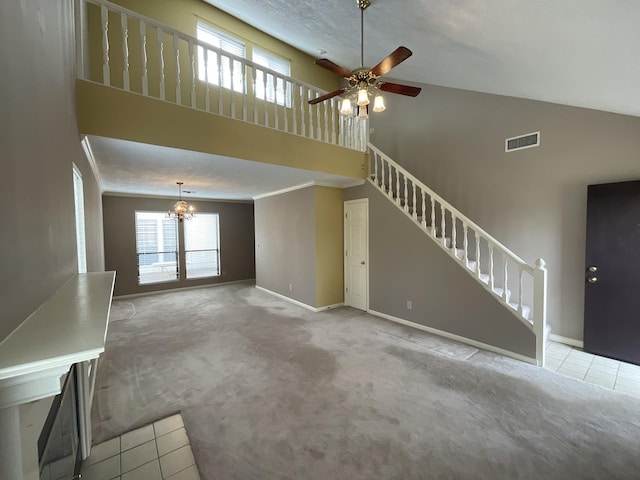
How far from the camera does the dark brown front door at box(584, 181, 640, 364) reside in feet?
9.86

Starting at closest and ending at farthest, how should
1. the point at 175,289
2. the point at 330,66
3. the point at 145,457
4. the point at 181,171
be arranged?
the point at 145,457
the point at 330,66
the point at 181,171
the point at 175,289

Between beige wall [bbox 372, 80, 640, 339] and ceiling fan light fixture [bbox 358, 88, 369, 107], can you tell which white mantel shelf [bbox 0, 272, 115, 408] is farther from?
beige wall [bbox 372, 80, 640, 339]

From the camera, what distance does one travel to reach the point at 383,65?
2383mm

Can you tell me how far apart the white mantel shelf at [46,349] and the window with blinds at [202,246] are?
6.83 m

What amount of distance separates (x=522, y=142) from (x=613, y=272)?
1935 millimetres

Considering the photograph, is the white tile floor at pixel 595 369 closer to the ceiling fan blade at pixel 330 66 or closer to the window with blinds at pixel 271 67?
the ceiling fan blade at pixel 330 66

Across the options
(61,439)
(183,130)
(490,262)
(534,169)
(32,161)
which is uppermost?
(183,130)

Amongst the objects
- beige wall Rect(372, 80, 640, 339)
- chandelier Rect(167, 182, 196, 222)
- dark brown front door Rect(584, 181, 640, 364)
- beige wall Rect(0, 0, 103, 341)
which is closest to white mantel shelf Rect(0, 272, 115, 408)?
beige wall Rect(0, 0, 103, 341)

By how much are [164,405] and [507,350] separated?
12.0 feet

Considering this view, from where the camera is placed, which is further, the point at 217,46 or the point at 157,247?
the point at 157,247

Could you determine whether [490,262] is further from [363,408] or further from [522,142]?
[363,408]

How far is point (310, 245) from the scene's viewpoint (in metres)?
5.24

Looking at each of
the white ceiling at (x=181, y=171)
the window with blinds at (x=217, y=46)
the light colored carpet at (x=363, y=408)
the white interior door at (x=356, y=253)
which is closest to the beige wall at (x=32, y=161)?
the white ceiling at (x=181, y=171)

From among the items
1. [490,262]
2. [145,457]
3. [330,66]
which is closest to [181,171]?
[330,66]
